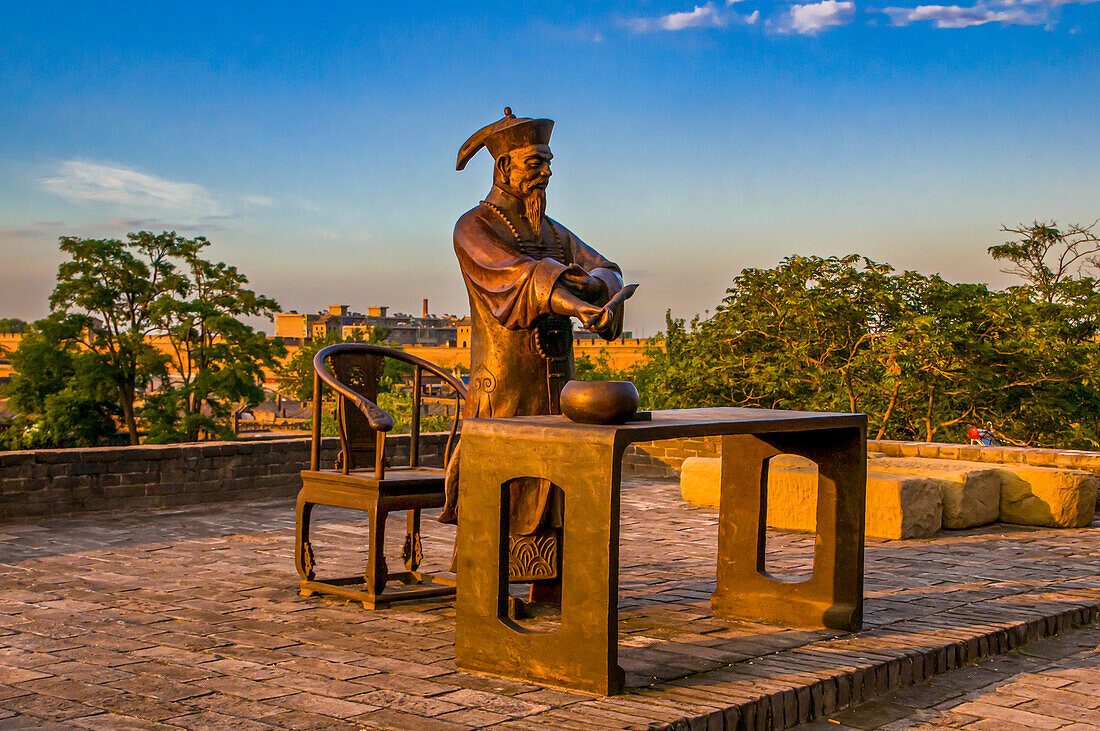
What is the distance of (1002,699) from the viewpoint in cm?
414

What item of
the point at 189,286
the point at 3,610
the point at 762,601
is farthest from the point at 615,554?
the point at 189,286

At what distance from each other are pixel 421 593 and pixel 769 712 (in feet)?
6.77

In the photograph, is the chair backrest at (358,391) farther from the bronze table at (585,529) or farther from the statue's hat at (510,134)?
the bronze table at (585,529)

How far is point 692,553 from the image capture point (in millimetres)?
6973

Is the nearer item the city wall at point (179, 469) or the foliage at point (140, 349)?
the city wall at point (179, 469)

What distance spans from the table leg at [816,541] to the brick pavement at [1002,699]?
1.76 feet

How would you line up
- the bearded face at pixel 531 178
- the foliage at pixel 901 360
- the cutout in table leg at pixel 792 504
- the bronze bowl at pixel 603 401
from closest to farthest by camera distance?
the bronze bowl at pixel 603 401, the bearded face at pixel 531 178, the cutout in table leg at pixel 792 504, the foliage at pixel 901 360

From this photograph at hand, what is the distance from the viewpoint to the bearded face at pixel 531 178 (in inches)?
200

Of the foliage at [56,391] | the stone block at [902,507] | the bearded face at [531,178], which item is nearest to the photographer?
the bearded face at [531,178]

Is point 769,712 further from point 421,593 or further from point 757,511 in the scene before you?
point 421,593

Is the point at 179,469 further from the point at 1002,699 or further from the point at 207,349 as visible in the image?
the point at 207,349

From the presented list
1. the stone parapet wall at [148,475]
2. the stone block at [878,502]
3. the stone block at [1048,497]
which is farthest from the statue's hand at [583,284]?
the stone parapet wall at [148,475]

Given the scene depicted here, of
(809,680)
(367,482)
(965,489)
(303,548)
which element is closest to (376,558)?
(367,482)

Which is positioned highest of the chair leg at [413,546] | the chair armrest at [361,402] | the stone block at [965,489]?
the chair armrest at [361,402]
